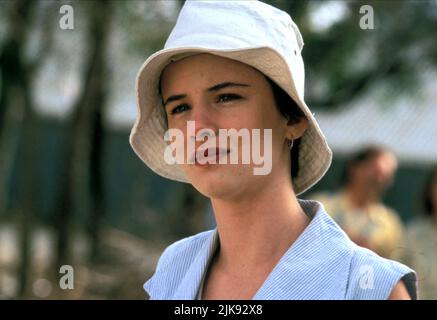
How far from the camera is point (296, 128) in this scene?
1992 millimetres

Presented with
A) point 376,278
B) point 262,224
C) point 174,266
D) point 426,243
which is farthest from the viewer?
point 426,243

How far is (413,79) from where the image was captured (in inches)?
334

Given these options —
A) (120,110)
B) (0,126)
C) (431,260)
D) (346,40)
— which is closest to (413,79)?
(346,40)

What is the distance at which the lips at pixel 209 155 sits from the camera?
72.5 inches

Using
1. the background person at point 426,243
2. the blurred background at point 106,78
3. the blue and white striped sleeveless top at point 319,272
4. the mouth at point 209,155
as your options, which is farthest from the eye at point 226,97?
the blurred background at point 106,78

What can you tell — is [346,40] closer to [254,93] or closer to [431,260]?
[431,260]

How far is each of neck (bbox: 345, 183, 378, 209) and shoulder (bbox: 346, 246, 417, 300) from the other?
2.99 m

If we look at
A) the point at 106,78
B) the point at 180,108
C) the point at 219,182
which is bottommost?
the point at 106,78

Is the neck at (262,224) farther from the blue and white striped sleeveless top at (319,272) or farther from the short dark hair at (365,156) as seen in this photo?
the short dark hair at (365,156)

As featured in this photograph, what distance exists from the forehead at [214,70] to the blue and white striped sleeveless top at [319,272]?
0.35m

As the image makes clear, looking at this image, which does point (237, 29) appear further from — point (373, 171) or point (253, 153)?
point (373, 171)

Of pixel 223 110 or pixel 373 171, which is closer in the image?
pixel 223 110

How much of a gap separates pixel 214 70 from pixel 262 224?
350 mm

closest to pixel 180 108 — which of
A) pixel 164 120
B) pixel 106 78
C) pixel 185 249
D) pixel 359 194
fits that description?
pixel 164 120
